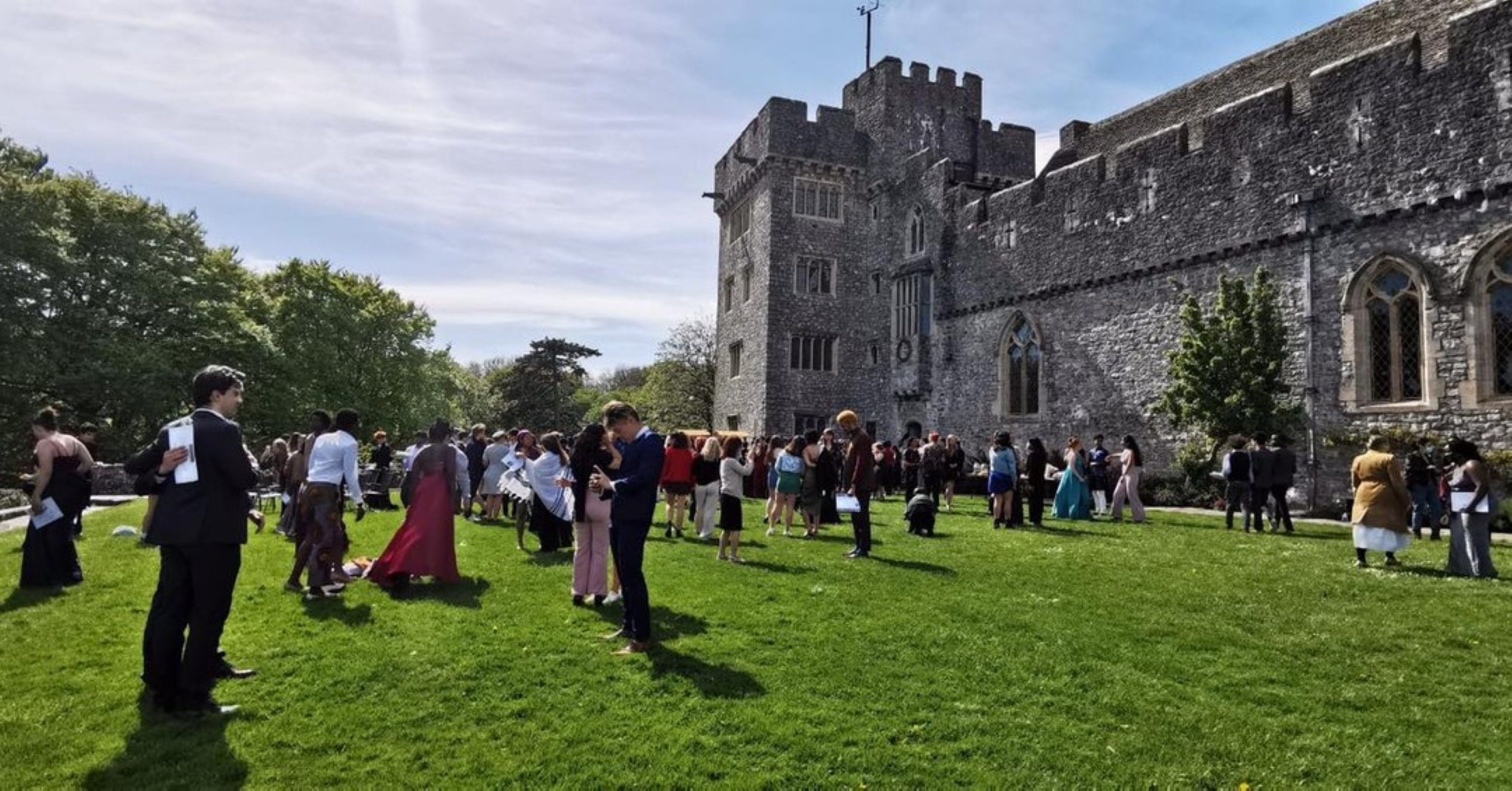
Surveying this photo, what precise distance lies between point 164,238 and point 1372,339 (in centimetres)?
3859

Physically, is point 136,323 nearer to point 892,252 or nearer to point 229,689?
point 892,252

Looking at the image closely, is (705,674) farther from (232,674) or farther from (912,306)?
(912,306)

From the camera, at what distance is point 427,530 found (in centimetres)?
934

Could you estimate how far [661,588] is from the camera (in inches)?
368

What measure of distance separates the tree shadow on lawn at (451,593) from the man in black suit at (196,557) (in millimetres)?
3054

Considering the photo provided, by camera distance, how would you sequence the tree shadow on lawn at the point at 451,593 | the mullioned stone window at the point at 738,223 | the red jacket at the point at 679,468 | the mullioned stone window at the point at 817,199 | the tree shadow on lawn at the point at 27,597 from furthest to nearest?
the mullioned stone window at the point at 738,223
the mullioned stone window at the point at 817,199
the red jacket at the point at 679,468
the tree shadow on lawn at the point at 451,593
the tree shadow on lawn at the point at 27,597

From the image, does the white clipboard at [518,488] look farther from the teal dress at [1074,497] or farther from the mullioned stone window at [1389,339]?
the mullioned stone window at [1389,339]

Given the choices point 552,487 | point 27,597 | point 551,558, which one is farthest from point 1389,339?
point 27,597

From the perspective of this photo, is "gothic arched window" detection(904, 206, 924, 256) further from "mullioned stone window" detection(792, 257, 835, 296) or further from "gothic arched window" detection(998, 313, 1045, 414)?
"gothic arched window" detection(998, 313, 1045, 414)

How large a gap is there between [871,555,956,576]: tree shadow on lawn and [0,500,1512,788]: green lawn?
49 cm

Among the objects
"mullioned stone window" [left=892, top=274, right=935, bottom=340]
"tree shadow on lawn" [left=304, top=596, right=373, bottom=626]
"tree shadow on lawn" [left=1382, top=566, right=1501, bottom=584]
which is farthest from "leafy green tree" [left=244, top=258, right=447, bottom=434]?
"tree shadow on lawn" [left=1382, top=566, right=1501, bottom=584]

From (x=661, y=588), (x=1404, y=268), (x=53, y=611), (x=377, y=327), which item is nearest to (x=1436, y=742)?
(x=661, y=588)

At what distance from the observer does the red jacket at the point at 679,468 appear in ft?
42.4

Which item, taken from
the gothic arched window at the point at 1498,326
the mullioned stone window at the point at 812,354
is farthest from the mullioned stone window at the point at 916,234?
the gothic arched window at the point at 1498,326
